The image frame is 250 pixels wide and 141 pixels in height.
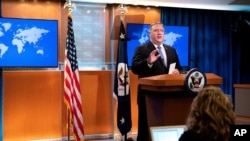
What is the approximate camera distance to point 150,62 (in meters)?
3.48

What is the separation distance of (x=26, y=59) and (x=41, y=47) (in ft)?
0.95

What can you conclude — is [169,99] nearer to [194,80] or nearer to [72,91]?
[194,80]

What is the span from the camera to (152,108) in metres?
3.21

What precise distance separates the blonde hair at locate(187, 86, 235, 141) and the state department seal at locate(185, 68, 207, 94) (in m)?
1.33

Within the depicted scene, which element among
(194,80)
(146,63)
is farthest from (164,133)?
(146,63)

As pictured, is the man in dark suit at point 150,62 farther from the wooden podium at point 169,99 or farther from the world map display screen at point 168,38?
the world map display screen at point 168,38

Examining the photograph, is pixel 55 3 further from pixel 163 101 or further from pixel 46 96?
pixel 163 101

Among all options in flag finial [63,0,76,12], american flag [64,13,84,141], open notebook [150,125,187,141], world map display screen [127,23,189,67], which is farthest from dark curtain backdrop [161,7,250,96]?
open notebook [150,125,187,141]

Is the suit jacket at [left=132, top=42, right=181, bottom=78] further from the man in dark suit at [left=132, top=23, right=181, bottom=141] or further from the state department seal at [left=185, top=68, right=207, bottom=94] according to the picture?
the state department seal at [left=185, top=68, right=207, bottom=94]

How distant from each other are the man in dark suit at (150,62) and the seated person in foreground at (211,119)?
1.78 metres

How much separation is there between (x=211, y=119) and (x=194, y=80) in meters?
1.45

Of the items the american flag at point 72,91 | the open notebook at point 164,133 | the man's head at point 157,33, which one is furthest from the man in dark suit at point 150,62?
the american flag at point 72,91

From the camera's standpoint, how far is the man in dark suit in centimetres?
352

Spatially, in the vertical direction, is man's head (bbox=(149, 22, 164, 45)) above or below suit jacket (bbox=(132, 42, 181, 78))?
above
